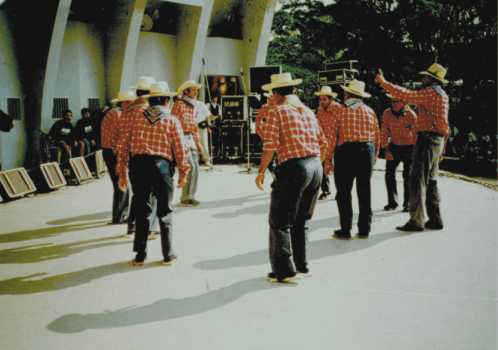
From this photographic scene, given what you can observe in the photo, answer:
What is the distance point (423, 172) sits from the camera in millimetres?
6891

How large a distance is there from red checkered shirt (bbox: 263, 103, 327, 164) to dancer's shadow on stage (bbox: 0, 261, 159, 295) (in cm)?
200

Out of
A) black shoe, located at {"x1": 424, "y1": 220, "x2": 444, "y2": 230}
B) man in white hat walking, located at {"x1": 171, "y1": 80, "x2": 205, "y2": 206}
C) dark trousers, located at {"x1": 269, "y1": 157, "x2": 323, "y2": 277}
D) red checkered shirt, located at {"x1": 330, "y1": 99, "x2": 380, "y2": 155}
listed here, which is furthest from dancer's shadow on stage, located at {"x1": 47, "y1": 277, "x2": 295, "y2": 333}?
man in white hat walking, located at {"x1": 171, "y1": 80, "x2": 205, "y2": 206}

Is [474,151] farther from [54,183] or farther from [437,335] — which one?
[437,335]

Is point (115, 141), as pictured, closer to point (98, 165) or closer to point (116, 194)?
point (116, 194)

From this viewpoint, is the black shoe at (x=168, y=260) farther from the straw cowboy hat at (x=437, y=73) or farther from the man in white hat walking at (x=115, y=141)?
the straw cowboy hat at (x=437, y=73)

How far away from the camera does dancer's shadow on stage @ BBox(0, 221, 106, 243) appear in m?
7.07

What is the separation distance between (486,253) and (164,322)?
3.95m

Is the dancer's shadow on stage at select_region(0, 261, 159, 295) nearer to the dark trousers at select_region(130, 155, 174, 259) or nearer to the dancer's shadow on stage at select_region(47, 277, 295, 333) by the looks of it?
the dark trousers at select_region(130, 155, 174, 259)

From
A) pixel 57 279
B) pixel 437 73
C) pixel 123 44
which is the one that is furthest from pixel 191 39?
pixel 57 279

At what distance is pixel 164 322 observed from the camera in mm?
4066

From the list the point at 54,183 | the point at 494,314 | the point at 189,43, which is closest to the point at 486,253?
the point at 494,314

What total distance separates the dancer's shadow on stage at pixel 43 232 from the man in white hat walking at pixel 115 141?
16.7 inches

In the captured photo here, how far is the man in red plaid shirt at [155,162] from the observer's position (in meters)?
5.48

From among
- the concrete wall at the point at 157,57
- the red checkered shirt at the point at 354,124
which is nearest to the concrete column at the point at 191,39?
the concrete wall at the point at 157,57
